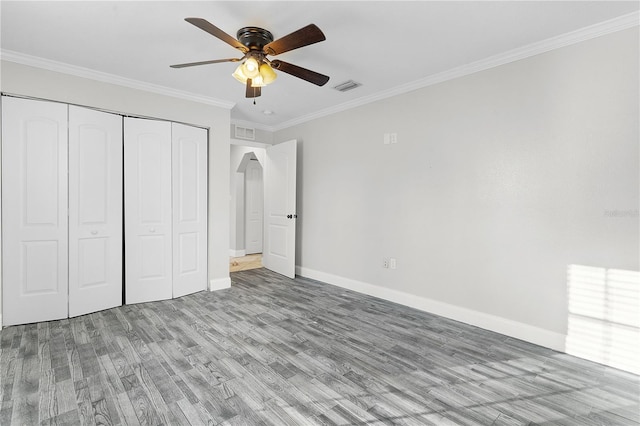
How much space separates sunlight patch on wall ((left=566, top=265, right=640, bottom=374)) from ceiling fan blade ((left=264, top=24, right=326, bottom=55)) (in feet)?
9.08

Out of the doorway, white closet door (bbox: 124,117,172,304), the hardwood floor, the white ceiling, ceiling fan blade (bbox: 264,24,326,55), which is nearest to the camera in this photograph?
the hardwood floor

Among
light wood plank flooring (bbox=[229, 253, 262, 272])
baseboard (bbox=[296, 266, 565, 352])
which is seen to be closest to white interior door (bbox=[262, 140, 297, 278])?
light wood plank flooring (bbox=[229, 253, 262, 272])

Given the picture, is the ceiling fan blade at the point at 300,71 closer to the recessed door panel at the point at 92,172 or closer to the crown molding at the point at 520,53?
the crown molding at the point at 520,53

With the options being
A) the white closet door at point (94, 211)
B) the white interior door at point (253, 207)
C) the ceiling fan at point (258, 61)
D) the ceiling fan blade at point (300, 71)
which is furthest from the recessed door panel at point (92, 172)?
the white interior door at point (253, 207)

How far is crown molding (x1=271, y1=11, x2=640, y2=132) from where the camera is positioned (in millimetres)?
2388

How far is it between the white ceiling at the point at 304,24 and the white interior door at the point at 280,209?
→ 177 cm

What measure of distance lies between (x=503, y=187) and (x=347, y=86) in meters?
2.11

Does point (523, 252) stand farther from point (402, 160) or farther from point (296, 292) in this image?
point (296, 292)

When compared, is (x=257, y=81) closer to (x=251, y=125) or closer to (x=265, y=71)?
(x=265, y=71)

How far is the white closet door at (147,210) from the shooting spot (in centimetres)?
370

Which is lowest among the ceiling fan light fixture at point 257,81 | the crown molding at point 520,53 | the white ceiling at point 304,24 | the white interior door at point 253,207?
the white interior door at point 253,207

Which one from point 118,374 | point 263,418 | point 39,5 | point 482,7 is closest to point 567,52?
point 482,7

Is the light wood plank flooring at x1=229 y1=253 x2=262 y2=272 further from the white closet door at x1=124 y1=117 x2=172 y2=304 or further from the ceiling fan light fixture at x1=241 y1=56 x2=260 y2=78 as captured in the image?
the ceiling fan light fixture at x1=241 y1=56 x2=260 y2=78

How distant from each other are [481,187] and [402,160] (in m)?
1.01
